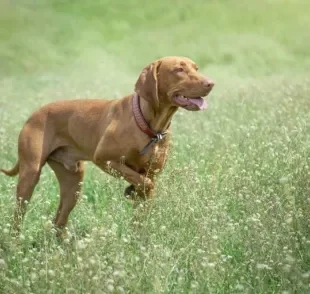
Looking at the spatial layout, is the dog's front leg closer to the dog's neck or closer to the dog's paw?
the dog's paw

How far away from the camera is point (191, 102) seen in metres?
7.26

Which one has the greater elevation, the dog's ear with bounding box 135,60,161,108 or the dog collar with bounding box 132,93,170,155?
the dog's ear with bounding box 135,60,161,108

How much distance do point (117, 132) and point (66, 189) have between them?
3.27 feet

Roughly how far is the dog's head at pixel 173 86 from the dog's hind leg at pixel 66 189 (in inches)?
49.2

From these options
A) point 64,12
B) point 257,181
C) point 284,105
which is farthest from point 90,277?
point 64,12

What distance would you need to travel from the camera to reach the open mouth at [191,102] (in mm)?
7223

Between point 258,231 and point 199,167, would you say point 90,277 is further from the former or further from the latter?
point 199,167

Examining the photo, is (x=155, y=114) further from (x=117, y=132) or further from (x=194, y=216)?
(x=194, y=216)

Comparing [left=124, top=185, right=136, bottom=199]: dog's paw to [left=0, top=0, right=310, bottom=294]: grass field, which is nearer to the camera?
[left=0, top=0, right=310, bottom=294]: grass field

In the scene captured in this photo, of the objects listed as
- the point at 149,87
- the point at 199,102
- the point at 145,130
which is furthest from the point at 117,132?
Answer: the point at 199,102

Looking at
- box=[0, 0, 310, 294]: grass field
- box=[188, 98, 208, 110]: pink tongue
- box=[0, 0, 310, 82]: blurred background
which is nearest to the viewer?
box=[0, 0, 310, 294]: grass field

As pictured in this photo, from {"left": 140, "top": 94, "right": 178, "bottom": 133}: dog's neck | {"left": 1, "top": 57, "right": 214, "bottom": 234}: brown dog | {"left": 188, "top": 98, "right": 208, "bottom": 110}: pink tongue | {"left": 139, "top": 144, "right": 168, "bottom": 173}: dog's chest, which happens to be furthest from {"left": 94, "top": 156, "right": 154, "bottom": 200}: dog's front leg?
{"left": 188, "top": 98, "right": 208, "bottom": 110}: pink tongue

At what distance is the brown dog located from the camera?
7281 mm

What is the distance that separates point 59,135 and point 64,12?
26.0 m
